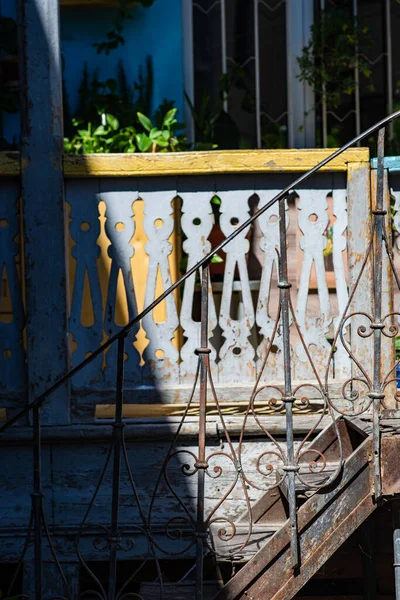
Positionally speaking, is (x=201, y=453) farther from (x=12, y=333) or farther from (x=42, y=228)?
(x=42, y=228)

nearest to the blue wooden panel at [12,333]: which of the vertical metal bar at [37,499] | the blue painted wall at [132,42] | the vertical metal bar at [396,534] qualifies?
the vertical metal bar at [37,499]

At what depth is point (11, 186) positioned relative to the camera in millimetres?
4234

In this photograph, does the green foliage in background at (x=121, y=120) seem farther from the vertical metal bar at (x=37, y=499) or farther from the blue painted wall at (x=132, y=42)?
the vertical metal bar at (x=37, y=499)

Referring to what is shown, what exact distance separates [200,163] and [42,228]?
2.57 ft

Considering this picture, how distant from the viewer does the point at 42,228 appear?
4.20 m

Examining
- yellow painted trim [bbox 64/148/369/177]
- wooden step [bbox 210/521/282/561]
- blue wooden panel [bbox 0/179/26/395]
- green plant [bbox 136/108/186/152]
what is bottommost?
wooden step [bbox 210/521/282/561]

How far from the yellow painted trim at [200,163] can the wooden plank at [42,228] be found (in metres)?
0.11

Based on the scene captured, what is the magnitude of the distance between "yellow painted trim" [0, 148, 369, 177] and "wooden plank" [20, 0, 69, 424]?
0.11 m

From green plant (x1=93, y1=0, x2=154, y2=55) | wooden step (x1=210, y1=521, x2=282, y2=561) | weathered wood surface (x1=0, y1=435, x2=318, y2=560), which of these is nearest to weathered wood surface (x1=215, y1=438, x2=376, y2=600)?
wooden step (x1=210, y1=521, x2=282, y2=561)

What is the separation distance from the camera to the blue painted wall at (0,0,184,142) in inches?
254

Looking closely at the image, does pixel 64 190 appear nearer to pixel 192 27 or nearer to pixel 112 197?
pixel 112 197

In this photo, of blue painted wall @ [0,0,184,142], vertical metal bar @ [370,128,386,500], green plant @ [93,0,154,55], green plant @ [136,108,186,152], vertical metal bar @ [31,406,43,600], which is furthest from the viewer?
blue painted wall @ [0,0,184,142]

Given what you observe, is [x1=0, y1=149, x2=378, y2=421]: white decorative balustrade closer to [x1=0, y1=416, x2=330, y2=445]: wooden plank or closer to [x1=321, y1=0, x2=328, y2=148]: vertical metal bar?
[x1=0, y1=416, x2=330, y2=445]: wooden plank

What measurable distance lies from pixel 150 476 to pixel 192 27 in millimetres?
3663
